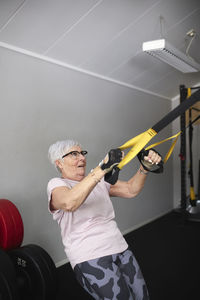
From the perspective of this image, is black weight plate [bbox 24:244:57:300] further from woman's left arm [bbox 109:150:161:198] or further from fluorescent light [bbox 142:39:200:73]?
fluorescent light [bbox 142:39:200:73]

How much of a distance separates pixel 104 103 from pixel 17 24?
161cm

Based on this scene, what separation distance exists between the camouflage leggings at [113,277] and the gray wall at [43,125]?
141 centimetres

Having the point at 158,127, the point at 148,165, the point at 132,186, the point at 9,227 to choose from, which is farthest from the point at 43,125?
the point at 158,127

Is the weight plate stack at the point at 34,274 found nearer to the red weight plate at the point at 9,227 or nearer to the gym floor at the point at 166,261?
the red weight plate at the point at 9,227

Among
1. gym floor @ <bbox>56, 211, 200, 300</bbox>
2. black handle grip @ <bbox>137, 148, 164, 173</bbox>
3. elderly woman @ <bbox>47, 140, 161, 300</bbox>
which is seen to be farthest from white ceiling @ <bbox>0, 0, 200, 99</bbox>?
gym floor @ <bbox>56, 211, 200, 300</bbox>

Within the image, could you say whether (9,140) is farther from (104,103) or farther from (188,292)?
(188,292)

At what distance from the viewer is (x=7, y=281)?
1604 mm

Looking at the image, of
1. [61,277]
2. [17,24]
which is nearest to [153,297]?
[61,277]

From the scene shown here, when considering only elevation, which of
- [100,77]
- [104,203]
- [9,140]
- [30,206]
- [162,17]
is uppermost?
[162,17]

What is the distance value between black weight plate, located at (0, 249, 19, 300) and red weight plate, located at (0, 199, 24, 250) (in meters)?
0.26

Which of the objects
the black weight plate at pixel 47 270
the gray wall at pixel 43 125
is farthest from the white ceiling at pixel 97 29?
the black weight plate at pixel 47 270

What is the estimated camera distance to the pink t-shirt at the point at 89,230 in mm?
1278

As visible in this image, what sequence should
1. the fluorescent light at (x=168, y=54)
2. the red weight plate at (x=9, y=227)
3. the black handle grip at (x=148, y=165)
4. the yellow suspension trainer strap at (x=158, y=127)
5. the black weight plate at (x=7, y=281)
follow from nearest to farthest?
the yellow suspension trainer strap at (x=158, y=127)
the black handle grip at (x=148, y=165)
the black weight plate at (x=7, y=281)
the red weight plate at (x=9, y=227)
the fluorescent light at (x=168, y=54)

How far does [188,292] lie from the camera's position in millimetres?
2381
